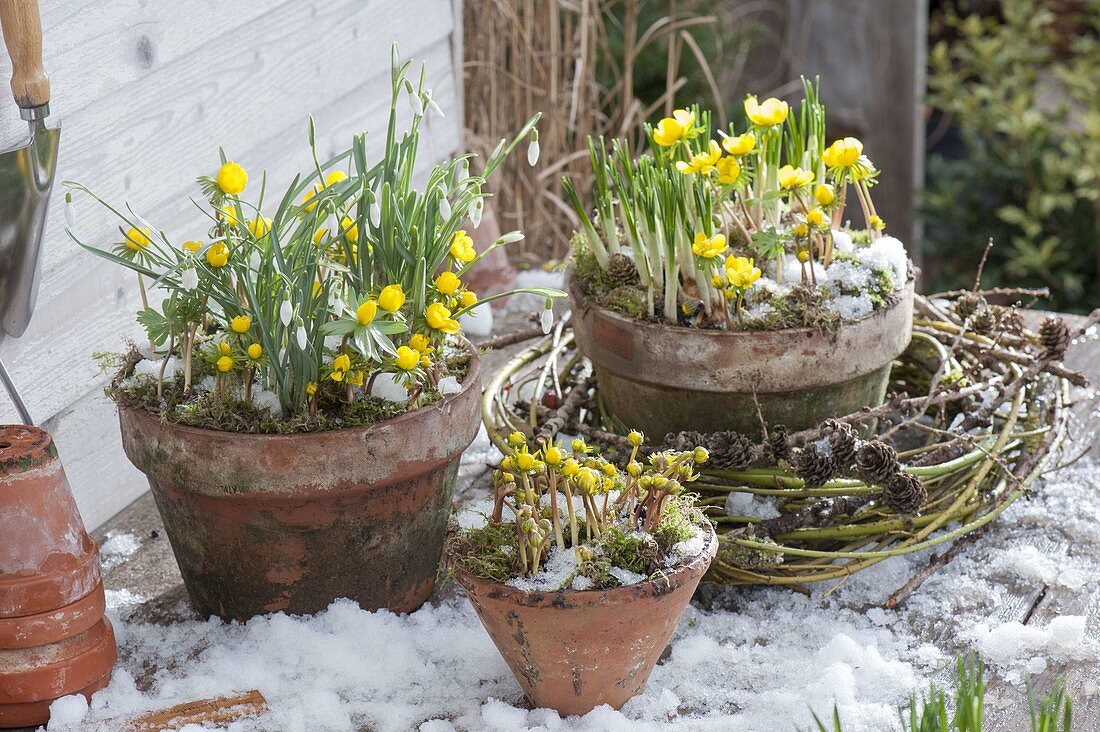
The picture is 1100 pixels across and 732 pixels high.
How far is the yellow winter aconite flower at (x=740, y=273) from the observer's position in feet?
4.38

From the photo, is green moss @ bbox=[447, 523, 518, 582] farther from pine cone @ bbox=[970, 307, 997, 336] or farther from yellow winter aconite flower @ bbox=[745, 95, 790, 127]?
pine cone @ bbox=[970, 307, 997, 336]

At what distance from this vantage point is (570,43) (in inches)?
105

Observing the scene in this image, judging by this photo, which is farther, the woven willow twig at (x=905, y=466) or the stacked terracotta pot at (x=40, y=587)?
the woven willow twig at (x=905, y=466)

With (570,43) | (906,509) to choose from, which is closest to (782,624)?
(906,509)

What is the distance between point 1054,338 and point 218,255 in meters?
1.03

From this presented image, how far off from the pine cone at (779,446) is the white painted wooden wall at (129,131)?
0.76 metres

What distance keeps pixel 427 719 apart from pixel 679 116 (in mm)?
738

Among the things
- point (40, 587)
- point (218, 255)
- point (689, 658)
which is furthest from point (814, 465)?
point (40, 587)

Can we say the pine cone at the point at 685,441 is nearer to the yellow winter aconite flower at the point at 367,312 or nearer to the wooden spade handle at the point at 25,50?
the yellow winter aconite flower at the point at 367,312

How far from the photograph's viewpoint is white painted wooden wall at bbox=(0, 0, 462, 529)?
153 cm

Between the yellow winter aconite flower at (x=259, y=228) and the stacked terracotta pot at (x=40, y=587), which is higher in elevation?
the yellow winter aconite flower at (x=259, y=228)

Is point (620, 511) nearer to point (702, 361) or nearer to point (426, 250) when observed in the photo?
point (702, 361)

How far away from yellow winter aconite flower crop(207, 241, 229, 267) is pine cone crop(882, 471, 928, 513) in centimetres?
75

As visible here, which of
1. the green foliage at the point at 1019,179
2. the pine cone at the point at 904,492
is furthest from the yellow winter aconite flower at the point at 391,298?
the green foliage at the point at 1019,179
